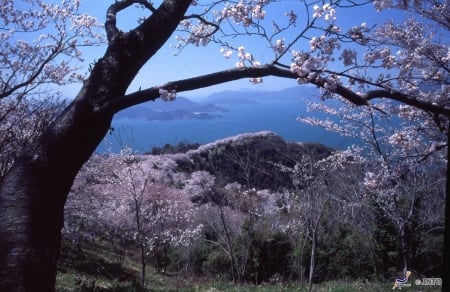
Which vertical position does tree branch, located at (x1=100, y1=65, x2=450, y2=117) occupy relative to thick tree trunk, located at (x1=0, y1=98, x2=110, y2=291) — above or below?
above

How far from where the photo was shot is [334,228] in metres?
12.1

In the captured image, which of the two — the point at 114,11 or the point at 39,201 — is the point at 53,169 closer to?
the point at 39,201

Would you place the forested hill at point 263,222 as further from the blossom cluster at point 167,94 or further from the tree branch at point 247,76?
the blossom cluster at point 167,94

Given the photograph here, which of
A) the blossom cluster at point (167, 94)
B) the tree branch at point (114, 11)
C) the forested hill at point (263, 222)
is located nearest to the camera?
the blossom cluster at point (167, 94)

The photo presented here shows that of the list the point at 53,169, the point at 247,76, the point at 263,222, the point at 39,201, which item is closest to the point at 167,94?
the point at 247,76

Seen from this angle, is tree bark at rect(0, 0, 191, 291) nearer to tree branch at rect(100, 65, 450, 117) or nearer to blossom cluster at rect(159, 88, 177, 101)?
tree branch at rect(100, 65, 450, 117)

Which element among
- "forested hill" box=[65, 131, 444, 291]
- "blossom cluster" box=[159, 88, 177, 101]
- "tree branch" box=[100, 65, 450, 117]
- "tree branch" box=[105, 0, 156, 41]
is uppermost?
"tree branch" box=[105, 0, 156, 41]

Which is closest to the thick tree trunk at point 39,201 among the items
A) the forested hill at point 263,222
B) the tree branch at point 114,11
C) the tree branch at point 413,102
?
the tree branch at point 114,11

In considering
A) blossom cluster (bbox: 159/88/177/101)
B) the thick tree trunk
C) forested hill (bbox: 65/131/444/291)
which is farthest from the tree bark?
forested hill (bbox: 65/131/444/291)

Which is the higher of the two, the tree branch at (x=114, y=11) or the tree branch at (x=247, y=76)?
the tree branch at (x=114, y=11)

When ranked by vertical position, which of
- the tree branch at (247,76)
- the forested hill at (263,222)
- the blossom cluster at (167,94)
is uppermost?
the tree branch at (247,76)

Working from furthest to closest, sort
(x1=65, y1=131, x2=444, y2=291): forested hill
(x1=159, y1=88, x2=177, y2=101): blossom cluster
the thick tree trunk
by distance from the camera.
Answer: (x1=65, y1=131, x2=444, y2=291): forested hill
(x1=159, y1=88, x2=177, y2=101): blossom cluster
the thick tree trunk

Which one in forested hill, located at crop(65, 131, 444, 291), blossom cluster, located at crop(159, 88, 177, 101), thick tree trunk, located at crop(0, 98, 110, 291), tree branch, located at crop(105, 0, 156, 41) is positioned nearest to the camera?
thick tree trunk, located at crop(0, 98, 110, 291)

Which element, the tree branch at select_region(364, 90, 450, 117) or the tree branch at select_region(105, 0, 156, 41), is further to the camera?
the tree branch at select_region(105, 0, 156, 41)
